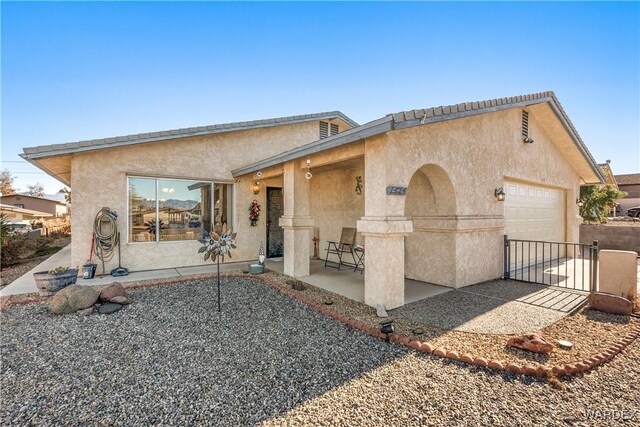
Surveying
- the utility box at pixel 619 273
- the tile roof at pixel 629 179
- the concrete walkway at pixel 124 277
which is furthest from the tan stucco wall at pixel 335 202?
the tile roof at pixel 629 179

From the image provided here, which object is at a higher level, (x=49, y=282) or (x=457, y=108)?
(x=457, y=108)

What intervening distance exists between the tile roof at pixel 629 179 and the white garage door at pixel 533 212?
28728 mm

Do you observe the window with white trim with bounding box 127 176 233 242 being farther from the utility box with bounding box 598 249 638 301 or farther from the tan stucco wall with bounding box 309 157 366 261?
the utility box with bounding box 598 249 638 301

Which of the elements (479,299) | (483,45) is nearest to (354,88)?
(483,45)

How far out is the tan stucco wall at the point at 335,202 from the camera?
8.59m

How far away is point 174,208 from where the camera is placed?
27.9ft

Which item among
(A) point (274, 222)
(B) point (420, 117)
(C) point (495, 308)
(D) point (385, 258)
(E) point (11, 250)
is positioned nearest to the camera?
(B) point (420, 117)

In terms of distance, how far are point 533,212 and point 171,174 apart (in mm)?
11375

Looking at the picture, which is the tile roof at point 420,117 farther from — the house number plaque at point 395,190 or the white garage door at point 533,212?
the white garage door at point 533,212

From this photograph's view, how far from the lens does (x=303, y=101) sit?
1217 cm

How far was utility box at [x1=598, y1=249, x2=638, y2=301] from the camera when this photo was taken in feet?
16.5

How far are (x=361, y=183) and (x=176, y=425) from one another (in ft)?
22.8

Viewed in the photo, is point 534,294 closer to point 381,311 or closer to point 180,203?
point 381,311

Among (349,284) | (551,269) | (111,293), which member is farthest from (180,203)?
(551,269)
